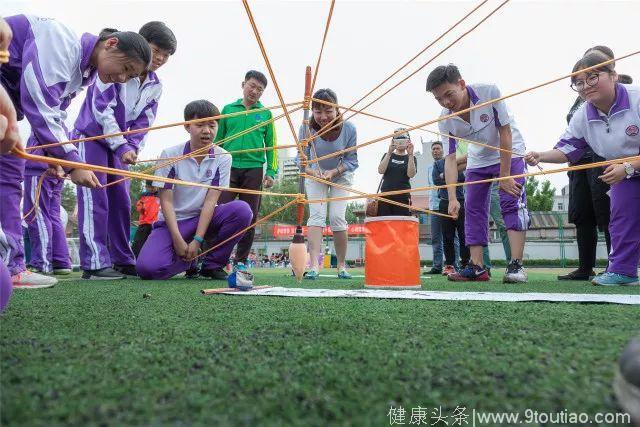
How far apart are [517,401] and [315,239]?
267 centimetres

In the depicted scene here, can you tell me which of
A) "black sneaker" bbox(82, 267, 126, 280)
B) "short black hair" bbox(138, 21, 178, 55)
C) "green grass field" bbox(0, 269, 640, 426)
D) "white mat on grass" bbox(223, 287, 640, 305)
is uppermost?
"short black hair" bbox(138, 21, 178, 55)

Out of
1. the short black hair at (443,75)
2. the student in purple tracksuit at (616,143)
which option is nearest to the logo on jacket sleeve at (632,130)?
the student in purple tracksuit at (616,143)

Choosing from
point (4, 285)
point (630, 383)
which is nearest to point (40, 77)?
point (4, 285)

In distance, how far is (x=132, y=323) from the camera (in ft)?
3.42

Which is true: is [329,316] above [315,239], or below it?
below

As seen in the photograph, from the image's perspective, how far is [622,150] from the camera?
7.39ft

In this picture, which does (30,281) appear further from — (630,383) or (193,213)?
(630,383)

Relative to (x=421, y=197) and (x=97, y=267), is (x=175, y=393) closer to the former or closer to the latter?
(x=97, y=267)

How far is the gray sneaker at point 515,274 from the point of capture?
2.53m

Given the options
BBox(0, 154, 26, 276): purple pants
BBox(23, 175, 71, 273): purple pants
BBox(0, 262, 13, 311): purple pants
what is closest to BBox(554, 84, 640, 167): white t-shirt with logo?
BBox(0, 262, 13, 311): purple pants

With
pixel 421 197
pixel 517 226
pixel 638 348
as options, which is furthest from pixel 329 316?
pixel 421 197

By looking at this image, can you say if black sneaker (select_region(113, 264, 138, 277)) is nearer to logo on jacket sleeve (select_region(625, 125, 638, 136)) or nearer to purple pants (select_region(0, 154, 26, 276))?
purple pants (select_region(0, 154, 26, 276))

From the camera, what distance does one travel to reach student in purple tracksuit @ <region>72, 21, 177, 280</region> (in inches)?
101

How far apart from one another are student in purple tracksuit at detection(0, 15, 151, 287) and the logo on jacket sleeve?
7.14 feet
